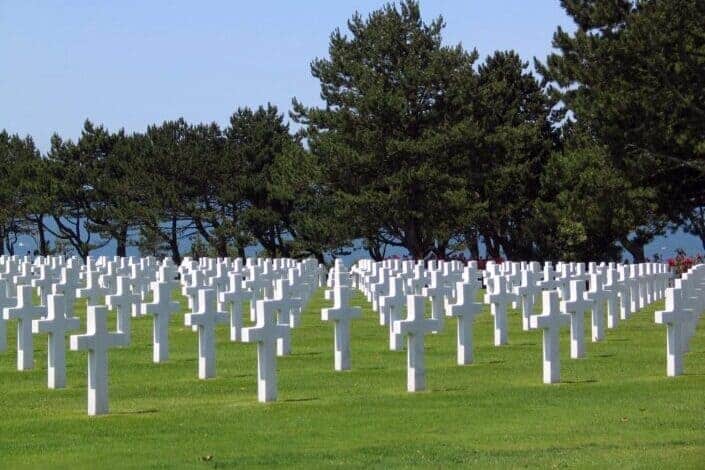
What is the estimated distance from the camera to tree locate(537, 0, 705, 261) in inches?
1469

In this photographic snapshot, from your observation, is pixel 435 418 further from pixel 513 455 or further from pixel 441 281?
pixel 441 281

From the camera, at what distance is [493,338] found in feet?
71.9

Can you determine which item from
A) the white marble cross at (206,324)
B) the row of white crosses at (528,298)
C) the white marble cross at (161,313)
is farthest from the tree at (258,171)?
the white marble cross at (206,324)

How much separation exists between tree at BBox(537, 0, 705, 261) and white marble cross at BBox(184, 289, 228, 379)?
23.3 metres

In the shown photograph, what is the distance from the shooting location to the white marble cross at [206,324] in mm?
15629

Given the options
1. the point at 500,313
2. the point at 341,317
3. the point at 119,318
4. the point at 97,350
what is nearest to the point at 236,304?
the point at 119,318

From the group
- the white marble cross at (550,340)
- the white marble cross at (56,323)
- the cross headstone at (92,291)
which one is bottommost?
the white marble cross at (550,340)

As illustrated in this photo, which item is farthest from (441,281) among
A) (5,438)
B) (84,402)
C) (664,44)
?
(664,44)

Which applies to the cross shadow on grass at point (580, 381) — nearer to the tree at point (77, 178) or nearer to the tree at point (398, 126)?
the tree at point (398, 126)

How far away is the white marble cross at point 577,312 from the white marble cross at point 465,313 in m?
1.16

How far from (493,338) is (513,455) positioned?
1114 cm

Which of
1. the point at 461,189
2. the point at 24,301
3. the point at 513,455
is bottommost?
the point at 513,455

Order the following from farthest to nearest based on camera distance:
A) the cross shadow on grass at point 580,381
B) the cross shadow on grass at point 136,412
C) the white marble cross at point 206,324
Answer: the white marble cross at point 206,324, the cross shadow on grass at point 580,381, the cross shadow on grass at point 136,412

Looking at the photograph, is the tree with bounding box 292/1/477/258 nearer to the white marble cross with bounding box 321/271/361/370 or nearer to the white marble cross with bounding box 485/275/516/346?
the white marble cross with bounding box 485/275/516/346
